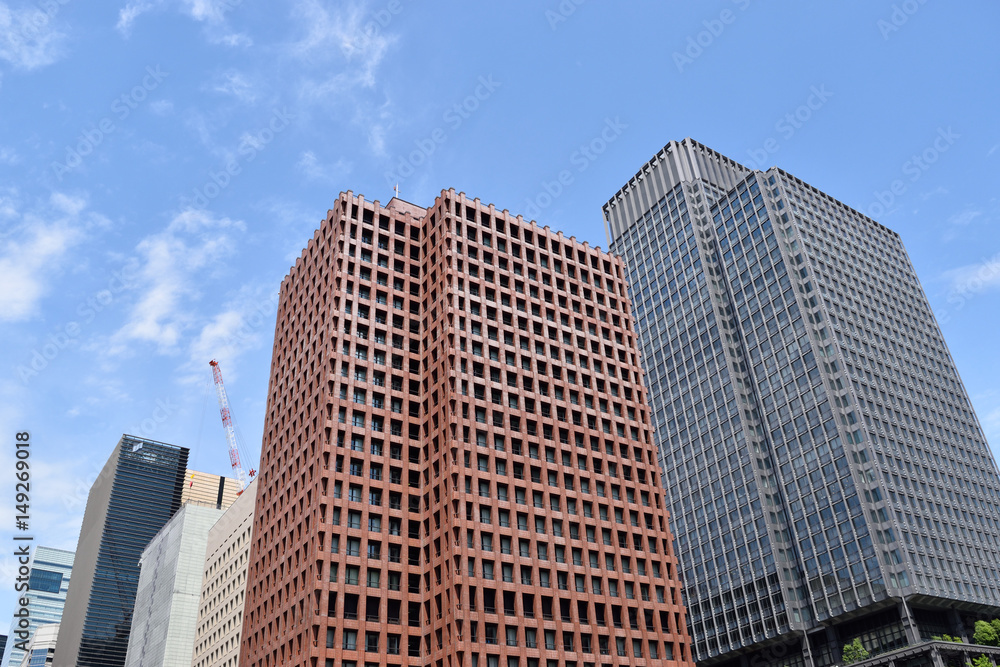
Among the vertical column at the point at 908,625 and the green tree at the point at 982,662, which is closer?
the green tree at the point at 982,662

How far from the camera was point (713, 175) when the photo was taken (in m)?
193

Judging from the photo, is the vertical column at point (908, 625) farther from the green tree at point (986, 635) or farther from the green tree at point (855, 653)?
the green tree at point (986, 635)

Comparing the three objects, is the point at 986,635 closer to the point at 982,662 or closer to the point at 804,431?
the point at 982,662

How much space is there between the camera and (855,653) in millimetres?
A: 121250

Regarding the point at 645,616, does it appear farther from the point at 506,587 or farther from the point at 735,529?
the point at 735,529

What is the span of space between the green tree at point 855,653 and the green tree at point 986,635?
51.7 ft

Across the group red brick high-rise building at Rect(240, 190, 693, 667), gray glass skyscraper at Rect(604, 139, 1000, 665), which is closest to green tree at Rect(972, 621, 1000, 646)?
gray glass skyscraper at Rect(604, 139, 1000, 665)

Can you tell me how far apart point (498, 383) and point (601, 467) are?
16.5 m

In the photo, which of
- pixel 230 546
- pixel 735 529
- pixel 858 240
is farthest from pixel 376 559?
pixel 858 240

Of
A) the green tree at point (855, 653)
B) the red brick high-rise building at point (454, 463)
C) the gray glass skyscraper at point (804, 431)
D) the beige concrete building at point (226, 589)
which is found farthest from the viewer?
the beige concrete building at point (226, 589)

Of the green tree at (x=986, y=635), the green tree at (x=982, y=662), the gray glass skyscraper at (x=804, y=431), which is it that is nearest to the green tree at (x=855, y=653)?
the gray glass skyscraper at (x=804, y=431)

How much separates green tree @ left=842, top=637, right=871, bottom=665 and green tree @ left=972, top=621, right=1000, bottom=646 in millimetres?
15755

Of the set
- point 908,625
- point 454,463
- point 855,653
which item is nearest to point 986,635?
point 908,625

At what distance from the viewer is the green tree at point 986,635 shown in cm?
11931
